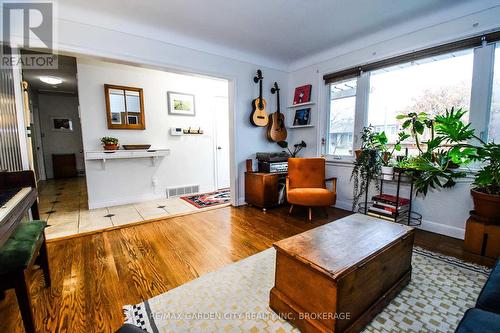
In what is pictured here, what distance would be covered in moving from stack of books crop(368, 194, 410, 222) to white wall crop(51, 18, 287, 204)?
1895 millimetres

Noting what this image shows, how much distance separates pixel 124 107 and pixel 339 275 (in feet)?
12.7

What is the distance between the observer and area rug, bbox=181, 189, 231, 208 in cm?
367

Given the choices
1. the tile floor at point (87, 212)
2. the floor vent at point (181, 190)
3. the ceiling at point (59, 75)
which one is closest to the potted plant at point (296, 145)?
the tile floor at point (87, 212)

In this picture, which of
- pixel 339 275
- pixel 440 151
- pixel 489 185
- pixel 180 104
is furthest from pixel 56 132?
pixel 489 185

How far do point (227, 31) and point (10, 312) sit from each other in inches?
123

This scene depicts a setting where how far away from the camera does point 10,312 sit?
4.44ft

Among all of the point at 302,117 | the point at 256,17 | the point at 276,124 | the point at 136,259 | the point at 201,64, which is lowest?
the point at 136,259

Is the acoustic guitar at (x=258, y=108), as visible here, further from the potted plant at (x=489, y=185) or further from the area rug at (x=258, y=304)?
the potted plant at (x=489, y=185)

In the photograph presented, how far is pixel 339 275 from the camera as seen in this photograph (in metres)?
1.02

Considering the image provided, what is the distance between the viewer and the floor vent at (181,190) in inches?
163

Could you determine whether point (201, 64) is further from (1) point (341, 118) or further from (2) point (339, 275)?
(2) point (339, 275)

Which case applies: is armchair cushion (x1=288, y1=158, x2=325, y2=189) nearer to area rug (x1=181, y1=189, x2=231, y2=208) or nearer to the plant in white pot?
the plant in white pot

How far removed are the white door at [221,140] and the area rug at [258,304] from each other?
3.03 meters

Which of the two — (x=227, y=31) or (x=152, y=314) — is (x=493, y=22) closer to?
(x=227, y=31)
